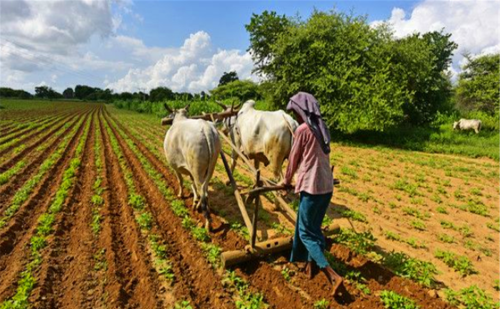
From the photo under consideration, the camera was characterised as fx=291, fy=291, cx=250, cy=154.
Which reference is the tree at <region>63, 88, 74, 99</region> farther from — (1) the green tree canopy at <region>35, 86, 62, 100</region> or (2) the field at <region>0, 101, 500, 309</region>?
(2) the field at <region>0, 101, 500, 309</region>

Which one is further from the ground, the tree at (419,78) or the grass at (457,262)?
the tree at (419,78)

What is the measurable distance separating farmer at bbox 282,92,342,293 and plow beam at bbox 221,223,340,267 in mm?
628

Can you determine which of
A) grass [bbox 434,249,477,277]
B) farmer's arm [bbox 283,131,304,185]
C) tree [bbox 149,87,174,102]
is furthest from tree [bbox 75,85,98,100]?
grass [bbox 434,249,477,277]

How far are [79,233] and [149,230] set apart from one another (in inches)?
46.2

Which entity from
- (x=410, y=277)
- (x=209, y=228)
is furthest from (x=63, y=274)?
(x=410, y=277)

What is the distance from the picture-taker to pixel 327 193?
339 centimetres

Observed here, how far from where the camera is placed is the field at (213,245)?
11.4ft

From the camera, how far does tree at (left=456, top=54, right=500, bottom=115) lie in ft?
62.7

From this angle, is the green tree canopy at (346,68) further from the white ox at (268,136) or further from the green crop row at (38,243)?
the green crop row at (38,243)

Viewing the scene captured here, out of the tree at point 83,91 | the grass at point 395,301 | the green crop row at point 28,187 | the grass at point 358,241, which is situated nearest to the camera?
the grass at point 395,301

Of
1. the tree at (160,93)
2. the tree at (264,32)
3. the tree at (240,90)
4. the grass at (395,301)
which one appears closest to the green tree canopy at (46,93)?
the tree at (160,93)

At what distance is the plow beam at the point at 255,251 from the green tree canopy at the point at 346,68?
11499 millimetres

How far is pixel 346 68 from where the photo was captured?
1503 cm

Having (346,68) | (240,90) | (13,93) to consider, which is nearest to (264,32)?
(346,68)
